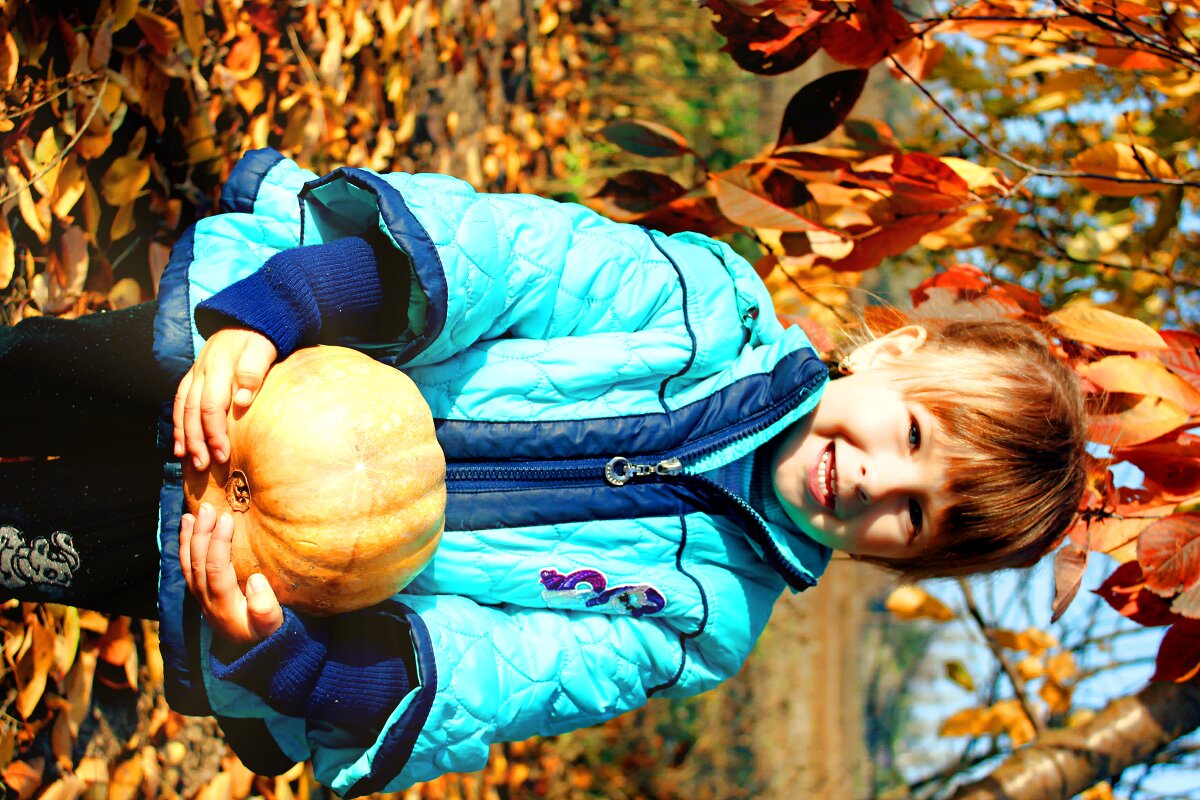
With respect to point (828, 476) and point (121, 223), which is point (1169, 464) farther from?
point (121, 223)

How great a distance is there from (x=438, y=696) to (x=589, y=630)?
0.32 m

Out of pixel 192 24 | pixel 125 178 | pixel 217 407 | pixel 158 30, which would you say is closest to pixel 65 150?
pixel 125 178

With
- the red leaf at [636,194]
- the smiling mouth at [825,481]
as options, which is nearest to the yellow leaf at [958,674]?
the smiling mouth at [825,481]

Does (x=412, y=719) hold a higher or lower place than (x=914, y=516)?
lower

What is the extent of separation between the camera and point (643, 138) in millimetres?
2172

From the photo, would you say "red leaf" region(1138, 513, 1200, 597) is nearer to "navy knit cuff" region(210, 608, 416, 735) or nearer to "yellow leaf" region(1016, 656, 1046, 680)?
"navy knit cuff" region(210, 608, 416, 735)

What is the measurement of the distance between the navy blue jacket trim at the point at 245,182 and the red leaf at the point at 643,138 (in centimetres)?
82

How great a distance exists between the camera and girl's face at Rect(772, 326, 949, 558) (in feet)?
5.41

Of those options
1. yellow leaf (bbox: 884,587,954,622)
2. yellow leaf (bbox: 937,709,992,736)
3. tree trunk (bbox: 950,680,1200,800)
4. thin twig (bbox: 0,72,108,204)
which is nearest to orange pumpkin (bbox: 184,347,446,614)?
thin twig (bbox: 0,72,108,204)

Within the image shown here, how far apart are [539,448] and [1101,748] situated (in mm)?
1735

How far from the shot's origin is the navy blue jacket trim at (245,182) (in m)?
1.57

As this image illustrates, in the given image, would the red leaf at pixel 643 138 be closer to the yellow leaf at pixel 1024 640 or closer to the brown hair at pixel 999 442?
the brown hair at pixel 999 442

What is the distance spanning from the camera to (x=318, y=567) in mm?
1314

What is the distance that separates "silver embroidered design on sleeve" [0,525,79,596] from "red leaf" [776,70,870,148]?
4.92 feet
